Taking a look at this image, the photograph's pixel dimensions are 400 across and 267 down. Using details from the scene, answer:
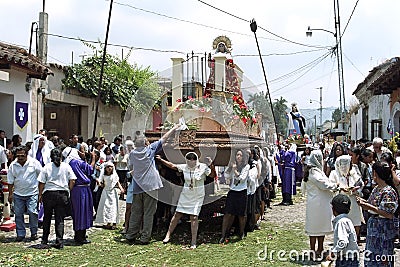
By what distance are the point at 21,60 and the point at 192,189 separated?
6.21 m

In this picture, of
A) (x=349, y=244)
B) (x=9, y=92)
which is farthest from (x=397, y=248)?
(x=9, y=92)

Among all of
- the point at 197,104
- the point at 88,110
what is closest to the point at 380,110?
the point at 88,110

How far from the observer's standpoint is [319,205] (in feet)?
26.5

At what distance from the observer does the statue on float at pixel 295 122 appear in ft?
68.7

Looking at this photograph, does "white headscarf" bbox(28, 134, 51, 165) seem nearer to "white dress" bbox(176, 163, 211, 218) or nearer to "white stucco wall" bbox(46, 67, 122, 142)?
"white dress" bbox(176, 163, 211, 218)

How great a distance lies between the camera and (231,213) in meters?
9.39

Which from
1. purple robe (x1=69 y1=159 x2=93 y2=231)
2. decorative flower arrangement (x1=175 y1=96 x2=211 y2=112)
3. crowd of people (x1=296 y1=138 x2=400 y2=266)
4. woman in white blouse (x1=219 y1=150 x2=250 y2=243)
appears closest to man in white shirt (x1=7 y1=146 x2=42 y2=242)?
purple robe (x1=69 y1=159 x2=93 y2=231)

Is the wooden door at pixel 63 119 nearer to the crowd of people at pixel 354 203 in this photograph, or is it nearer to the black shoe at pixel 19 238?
the black shoe at pixel 19 238

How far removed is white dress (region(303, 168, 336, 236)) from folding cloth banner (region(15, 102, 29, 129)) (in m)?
9.13

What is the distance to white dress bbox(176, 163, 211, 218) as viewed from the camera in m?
9.25

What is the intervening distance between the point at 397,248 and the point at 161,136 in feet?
14.7

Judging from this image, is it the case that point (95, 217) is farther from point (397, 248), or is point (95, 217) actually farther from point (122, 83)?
point (122, 83)

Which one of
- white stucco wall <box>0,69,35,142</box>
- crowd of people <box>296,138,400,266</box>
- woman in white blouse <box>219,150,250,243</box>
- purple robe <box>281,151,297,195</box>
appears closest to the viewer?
crowd of people <box>296,138,400,266</box>

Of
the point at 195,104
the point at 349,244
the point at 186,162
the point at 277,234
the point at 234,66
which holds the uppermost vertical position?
the point at 234,66
